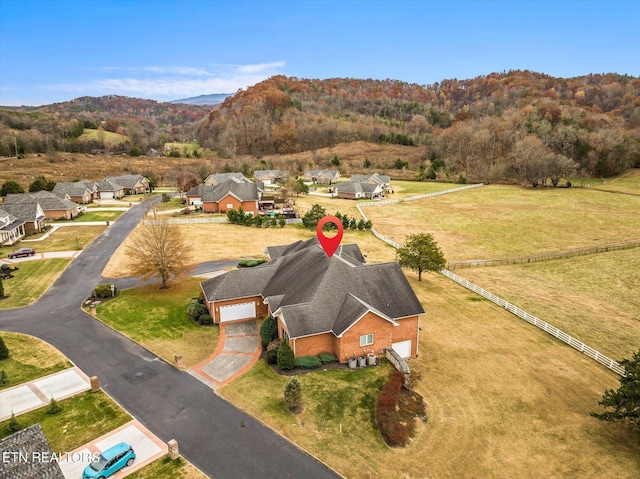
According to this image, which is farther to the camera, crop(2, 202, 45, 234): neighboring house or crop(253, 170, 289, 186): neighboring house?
crop(253, 170, 289, 186): neighboring house

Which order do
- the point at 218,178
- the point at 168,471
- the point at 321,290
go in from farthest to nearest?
1. the point at 218,178
2. the point at 321,290
3. the point at 168,471

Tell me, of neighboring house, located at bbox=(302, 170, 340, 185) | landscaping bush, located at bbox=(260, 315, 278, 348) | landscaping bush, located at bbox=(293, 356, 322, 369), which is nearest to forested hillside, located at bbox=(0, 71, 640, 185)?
neighboring house, located at bbox=(302, 170, 340, 185)

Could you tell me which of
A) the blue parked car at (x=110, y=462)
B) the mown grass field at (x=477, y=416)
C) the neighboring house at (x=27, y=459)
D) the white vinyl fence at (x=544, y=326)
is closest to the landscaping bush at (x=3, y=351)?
the neighboring house at (x=27, y=459)

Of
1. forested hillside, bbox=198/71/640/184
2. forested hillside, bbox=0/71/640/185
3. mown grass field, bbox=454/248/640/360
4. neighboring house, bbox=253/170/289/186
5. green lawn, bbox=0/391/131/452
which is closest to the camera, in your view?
green lawn, bbox=0/391/131/452

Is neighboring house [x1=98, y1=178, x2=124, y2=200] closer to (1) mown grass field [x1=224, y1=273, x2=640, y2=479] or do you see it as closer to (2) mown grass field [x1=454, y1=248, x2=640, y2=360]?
(2) mown grass field [x1=454, y1=248, x2=640, y2=360]

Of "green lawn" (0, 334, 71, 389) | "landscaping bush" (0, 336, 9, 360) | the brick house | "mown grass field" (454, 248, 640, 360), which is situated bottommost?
"mown grass field" (454, 248, 640, 360)

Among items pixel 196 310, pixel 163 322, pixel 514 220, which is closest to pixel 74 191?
pixel 163 322

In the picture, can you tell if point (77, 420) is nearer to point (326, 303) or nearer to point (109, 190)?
point (326, 303)
